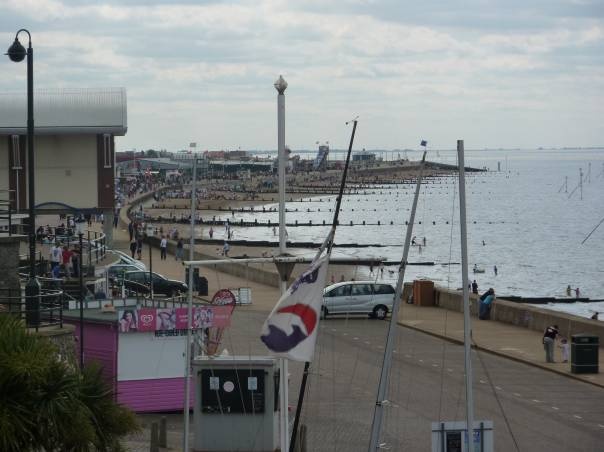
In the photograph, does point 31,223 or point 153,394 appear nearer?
point 31,223

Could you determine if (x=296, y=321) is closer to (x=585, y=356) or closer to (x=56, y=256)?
(x=585, y=356)

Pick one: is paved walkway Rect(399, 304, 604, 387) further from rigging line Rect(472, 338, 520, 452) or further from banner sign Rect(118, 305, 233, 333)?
banner sign Rect(118, 305, 233, 333)

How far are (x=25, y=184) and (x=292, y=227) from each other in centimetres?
9520

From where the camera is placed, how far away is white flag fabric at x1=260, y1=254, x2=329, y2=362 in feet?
49.5

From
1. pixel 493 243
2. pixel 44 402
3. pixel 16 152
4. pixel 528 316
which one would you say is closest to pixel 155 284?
pixel 16 152

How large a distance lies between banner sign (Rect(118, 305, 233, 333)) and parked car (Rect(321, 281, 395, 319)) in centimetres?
1668

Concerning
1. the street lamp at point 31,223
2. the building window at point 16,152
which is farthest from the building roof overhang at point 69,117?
the street lamp at point 31,223

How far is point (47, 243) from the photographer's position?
39031mm

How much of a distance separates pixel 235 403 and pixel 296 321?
507 cm

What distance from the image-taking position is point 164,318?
74.6 feet

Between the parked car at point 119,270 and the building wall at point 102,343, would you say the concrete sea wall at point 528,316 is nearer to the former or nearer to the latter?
the parked car at point 119,270

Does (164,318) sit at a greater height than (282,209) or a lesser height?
lesser

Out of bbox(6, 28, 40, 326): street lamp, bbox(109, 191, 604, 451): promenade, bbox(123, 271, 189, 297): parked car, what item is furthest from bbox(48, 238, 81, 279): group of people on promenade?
bbox(6, 28, 40, 326): street lamp

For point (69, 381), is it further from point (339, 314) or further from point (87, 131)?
point (87, 131)
